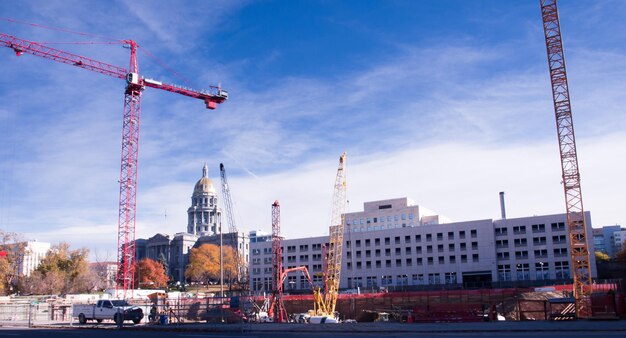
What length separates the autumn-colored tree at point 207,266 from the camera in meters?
182

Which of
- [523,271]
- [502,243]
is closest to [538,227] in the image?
[502,243]

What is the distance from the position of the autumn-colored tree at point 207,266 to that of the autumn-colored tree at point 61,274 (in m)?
47.7

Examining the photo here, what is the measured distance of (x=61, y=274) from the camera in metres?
123

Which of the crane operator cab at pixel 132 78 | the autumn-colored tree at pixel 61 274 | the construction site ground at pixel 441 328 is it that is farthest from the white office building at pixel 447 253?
the construction site ground at pixel 441 328

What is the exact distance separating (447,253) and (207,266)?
278 feet

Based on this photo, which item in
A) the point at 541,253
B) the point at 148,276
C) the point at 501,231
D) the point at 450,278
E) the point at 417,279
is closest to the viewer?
the point at 541,253

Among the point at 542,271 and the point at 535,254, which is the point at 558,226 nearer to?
the point at 535,254

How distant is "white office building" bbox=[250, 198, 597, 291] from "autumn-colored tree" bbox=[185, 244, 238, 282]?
4133cm

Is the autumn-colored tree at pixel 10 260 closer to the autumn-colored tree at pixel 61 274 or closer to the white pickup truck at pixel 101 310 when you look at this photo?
the autumn-colored tree at pixel 61 274

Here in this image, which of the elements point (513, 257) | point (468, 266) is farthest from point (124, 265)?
point (513, 257)

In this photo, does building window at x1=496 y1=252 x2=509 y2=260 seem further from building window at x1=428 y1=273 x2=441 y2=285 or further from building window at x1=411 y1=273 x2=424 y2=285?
building window at x1=411 y1=273 x2=424 y2=285

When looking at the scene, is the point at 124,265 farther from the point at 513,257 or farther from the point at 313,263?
the point at 513,257

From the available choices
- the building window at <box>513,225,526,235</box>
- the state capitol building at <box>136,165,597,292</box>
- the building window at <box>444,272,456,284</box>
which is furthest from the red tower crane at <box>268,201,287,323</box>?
the building window at <box>513,225,526,235</box>

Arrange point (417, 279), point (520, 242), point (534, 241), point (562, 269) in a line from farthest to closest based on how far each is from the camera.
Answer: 1. point (417, 279)
2. point (520, 242)
3. point (534, 241)
4. point (562, 269)
